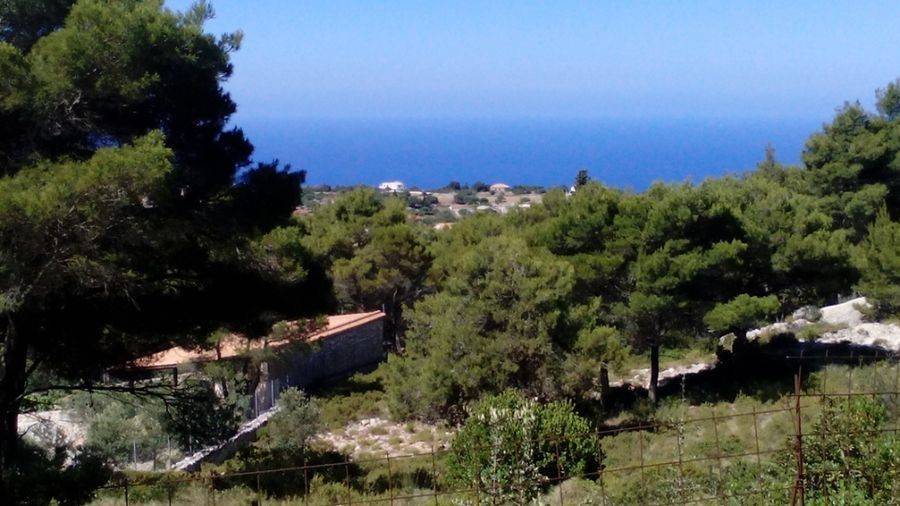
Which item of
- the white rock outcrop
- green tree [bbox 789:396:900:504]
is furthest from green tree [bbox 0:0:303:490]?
the white rock outcrop

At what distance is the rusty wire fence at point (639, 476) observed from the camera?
5.01m

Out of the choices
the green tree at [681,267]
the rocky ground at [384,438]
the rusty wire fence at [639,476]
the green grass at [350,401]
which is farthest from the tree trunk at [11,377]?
the green tree at [681,267]

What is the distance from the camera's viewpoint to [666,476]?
6332mm

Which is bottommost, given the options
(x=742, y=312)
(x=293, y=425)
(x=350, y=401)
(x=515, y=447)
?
(x=350, y=401)

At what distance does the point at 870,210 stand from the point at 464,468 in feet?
72.7

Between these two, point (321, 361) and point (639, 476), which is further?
point (321, 361)

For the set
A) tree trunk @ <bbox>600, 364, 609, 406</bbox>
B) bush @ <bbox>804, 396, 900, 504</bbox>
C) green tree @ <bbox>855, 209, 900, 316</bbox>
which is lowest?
tree trunk @ <bbox>600, 364, 609, 406</bbox>

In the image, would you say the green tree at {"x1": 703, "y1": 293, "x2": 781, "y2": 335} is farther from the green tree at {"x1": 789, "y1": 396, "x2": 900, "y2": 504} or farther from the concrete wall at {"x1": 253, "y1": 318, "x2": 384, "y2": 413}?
the green tree at {"x1": 789, "y1": 396, "x2": 900, "y2": 504}

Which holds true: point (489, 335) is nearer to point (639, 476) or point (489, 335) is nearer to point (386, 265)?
point (639, 476)

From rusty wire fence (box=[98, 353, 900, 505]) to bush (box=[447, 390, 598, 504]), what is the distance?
1.5 inches

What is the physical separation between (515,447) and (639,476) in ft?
9.58

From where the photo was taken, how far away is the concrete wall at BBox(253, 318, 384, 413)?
20.0 metres

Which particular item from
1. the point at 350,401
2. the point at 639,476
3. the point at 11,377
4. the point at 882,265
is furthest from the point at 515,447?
the point at 882,265

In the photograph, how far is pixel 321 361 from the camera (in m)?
24.0
